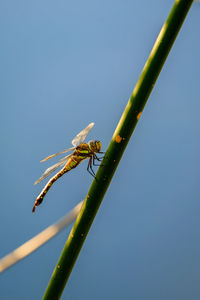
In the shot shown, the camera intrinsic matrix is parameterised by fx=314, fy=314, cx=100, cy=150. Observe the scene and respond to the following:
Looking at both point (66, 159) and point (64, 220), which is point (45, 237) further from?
point (66, 159)

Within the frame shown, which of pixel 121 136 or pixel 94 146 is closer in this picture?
pixel 121 136

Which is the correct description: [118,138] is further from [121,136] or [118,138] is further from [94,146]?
→ [94,146]

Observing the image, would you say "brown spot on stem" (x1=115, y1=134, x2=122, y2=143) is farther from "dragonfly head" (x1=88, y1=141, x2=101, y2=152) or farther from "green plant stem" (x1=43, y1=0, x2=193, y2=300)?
"dragonfly head" (x1=88, y1=141, x2=101, y2=152)

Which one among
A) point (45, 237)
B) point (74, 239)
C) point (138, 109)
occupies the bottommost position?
point (45, 237)

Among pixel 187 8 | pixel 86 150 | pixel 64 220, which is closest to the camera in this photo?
pixel 187 8

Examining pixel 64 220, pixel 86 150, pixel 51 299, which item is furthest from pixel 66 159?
pixel 51 299

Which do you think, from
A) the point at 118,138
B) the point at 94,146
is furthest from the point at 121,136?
the point at 94,146

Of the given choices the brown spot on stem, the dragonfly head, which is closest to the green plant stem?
the brown spot on stem

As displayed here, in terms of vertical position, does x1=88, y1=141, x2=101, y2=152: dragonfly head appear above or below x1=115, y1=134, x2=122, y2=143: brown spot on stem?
above

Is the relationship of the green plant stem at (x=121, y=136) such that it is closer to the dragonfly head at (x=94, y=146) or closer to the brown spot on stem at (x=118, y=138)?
the brown spot on stem at (x=118, y=138)
